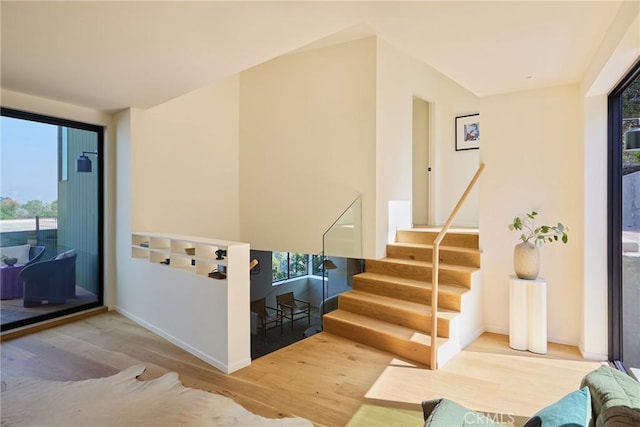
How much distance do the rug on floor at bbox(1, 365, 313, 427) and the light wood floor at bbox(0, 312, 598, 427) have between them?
122 mm

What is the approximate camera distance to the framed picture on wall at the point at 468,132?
226 inches

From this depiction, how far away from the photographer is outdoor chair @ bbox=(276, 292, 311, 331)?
4.71m

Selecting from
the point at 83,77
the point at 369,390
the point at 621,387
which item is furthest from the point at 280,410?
the point at 83,77

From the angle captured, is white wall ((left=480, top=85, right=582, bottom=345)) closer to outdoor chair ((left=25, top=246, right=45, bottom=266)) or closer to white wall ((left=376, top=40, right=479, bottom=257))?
white wall ((left=376, top=40, right=479, bottom=257))

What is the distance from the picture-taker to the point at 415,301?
12.5 feet

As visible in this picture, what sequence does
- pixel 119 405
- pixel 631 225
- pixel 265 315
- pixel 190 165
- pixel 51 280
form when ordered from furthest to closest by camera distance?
pixel 190 165, pixel 265 315, pixel 51 280, pixel 631 225, pixel 119 405

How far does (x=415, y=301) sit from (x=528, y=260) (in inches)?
46.5

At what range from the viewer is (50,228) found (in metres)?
4.00

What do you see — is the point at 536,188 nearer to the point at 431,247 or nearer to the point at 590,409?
the point at 431,247

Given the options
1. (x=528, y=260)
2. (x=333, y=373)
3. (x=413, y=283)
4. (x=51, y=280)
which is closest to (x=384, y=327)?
(x=413, y=283)

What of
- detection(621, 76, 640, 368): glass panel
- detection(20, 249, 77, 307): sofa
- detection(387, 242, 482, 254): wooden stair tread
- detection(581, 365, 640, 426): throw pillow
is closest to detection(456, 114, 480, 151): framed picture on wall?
detection(387, 242, 482, 254): wooden stair tread

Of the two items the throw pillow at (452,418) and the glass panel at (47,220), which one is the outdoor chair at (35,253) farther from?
the throw pillow at (452,418)

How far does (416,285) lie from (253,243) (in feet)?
9.50

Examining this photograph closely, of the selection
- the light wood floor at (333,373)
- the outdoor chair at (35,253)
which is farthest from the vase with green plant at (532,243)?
the outdoor chair at (35,253)
